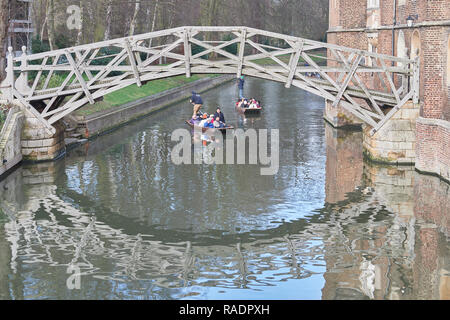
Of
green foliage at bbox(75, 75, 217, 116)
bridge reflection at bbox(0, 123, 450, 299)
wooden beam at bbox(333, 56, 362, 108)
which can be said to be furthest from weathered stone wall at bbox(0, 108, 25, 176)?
wooden beam at bbox(333, 56, 362, 108)

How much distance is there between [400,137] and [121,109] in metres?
17.6

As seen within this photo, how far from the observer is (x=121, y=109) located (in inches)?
1570

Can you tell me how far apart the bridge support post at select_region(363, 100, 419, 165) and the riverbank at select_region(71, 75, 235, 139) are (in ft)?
45.7

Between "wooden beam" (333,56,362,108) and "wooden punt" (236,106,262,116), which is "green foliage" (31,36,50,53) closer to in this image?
"wooden punt" (236,106,262,116)

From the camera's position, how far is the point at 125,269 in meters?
16.1

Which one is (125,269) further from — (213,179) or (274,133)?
(274,133)

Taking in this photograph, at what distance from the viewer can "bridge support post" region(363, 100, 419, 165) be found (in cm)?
2664

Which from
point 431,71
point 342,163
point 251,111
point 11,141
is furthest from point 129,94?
point 431,71

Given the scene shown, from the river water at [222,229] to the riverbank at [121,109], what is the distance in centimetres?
364

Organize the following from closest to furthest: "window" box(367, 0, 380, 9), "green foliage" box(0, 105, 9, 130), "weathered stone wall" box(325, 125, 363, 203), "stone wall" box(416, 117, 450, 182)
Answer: "stone wall" box(416, 117, 450, 182)
"weathered stone wall" box(325, 125, 363, 203)
"green foliage" box(0, 105, 9, 130)
"window" box(367, 0, 380, 9)

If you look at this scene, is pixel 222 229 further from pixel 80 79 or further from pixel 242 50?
pixel 80 79

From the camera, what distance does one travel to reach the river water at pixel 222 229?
49.5ft

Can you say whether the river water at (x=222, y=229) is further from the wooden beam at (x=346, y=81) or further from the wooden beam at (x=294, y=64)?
the wooden beam at (x=294, y=64)
